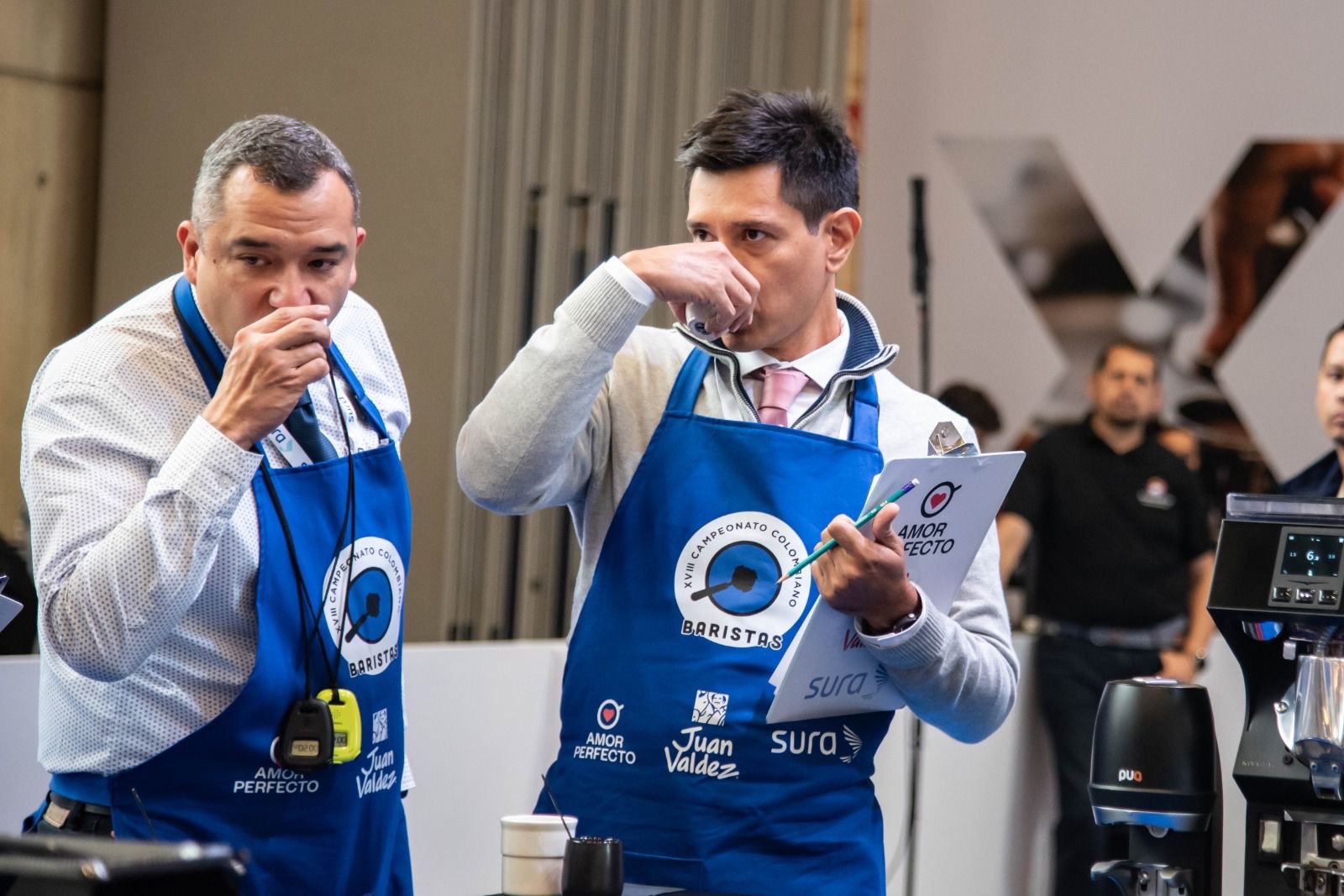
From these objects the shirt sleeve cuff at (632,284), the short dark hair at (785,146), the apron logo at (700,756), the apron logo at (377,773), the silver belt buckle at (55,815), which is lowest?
the silver belt buckle at (55,815)

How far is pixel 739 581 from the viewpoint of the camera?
1854mm

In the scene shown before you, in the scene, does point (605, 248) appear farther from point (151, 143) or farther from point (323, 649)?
point (323, 649)

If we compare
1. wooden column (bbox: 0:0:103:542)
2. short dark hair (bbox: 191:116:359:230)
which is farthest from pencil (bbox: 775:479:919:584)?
wooden column (bbox: 0:0:103:542)

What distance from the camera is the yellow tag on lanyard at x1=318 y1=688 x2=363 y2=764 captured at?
179 centimetres

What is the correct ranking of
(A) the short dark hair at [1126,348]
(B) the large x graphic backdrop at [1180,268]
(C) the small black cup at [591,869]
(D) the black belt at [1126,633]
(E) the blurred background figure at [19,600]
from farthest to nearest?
(B) the large x graphic backdrop at [1180,268] → (A) the short dark hair at [1126,348] → (D) the black belt at [1126,633] → (E) the blurred background figure at [19,600] → (C) the small black cup at [591,869]

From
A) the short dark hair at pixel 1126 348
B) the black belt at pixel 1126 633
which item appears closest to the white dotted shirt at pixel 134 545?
the black belt at pixel 1126 633

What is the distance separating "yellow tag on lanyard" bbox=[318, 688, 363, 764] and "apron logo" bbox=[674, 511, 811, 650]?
0.39 m

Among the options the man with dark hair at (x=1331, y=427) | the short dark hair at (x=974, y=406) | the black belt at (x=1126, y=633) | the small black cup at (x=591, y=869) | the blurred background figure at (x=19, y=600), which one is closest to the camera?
the small black cup at (x=591, y=869)

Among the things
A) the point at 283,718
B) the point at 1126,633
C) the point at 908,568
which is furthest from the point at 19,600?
the point at 1126,633

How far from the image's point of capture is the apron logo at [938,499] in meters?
1.75

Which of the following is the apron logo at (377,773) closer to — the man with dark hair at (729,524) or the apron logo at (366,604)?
the apron logo at (366,604)

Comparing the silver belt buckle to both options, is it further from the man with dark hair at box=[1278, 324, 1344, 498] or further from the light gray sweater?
the man with dark hair at box=[1278, 324, 1344, 498]

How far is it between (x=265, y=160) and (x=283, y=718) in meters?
0.61

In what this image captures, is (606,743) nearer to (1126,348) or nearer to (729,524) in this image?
(729,524)
